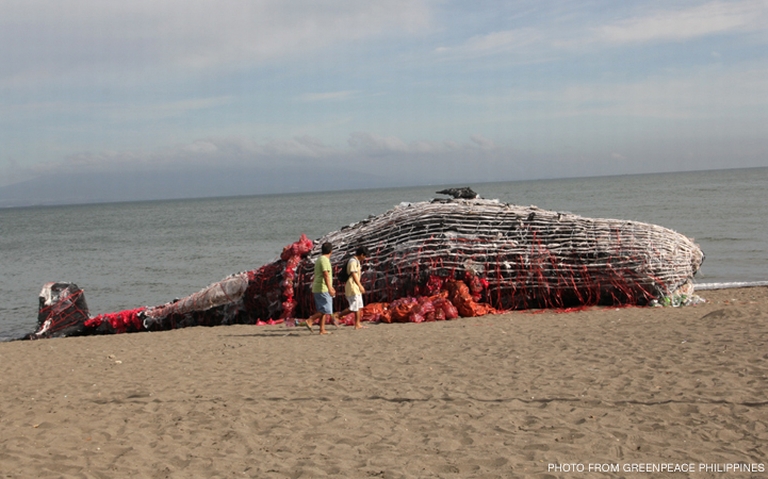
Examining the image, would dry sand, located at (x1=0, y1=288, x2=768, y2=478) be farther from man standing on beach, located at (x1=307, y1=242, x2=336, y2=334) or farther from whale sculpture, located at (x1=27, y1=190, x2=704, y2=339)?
whale sculpture, located at (x1=27, y1=190, x2=704, y2=339)

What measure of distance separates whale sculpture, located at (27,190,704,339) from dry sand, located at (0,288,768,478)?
1800 millimetres

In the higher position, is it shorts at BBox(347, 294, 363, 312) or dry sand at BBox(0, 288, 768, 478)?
shorts at BBox(347, 294, 363, 312)

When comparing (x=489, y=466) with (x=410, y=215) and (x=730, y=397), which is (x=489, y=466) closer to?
(x=730, y=397)

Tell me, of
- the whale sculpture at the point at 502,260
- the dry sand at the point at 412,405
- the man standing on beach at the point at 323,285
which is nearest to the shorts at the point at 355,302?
the man standing on beach at the point at 323,285

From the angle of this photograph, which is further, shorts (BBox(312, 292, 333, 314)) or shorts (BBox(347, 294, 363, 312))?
shorts (BBox(347, 294, 363, 312))

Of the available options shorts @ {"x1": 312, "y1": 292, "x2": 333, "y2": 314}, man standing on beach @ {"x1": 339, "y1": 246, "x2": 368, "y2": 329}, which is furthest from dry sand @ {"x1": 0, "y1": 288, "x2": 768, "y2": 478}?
man standing on beach @ {"x1": 339, "y1": 246, "x2": 368, "y2": 329}

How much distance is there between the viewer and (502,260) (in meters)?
12.4

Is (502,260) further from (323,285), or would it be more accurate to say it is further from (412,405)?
(412,405)

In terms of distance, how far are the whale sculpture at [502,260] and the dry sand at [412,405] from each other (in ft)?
5.90

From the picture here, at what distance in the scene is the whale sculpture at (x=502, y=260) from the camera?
12422 mm

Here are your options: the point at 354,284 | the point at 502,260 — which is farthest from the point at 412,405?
the point at 502,260

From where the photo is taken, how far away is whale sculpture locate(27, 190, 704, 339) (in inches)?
489

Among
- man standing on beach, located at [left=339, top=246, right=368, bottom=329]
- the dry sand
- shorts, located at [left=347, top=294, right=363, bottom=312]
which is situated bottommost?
the dry sand

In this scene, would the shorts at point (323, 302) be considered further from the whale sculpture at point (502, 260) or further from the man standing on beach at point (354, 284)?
the whale sculpture at point (502, 260)
